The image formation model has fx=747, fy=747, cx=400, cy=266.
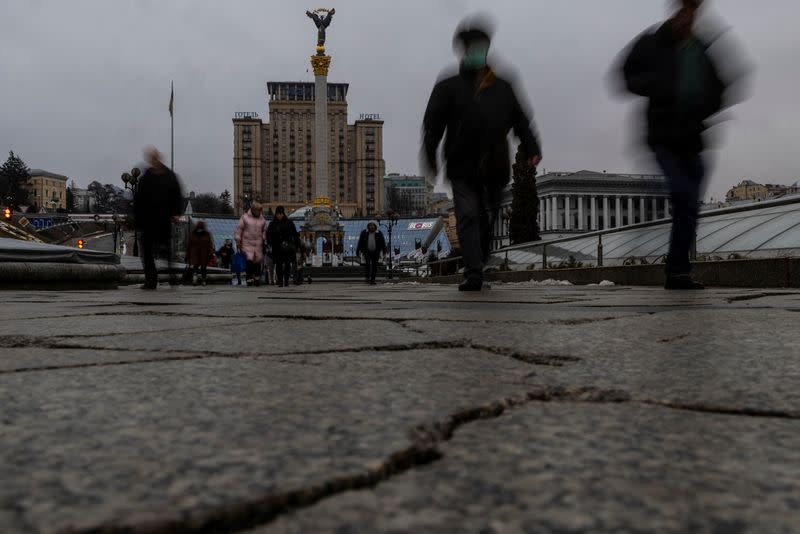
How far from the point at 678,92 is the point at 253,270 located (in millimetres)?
9259

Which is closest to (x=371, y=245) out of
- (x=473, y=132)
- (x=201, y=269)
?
(x=201, y=269)

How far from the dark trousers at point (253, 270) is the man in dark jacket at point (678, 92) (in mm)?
8770

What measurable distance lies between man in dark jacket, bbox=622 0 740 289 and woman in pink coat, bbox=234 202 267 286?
8.00 metres

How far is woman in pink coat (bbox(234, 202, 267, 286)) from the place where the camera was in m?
12.0

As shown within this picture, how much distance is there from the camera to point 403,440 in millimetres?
716

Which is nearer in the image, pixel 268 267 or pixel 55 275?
pixel 55 275

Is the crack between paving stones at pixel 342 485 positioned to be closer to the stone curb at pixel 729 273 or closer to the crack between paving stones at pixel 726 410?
the crack between paving stones at pixel 726 410

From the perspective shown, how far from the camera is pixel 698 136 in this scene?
183 inches

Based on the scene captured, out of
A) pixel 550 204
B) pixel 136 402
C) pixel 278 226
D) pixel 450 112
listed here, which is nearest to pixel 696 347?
pixel 136 402

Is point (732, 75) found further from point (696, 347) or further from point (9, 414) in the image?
point (9, 414)

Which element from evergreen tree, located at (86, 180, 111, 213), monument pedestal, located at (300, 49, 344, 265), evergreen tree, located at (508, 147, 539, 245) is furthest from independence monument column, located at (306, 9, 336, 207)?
evergreen tree, located at (86, 180, 111, 213)

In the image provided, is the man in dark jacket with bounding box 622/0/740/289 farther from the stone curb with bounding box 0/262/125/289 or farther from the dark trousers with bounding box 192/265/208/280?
the dark trousers with bounding box 192/265/208/280

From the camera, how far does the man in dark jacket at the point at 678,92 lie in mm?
4570

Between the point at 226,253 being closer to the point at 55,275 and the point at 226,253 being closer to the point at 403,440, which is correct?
the point at 55,275
